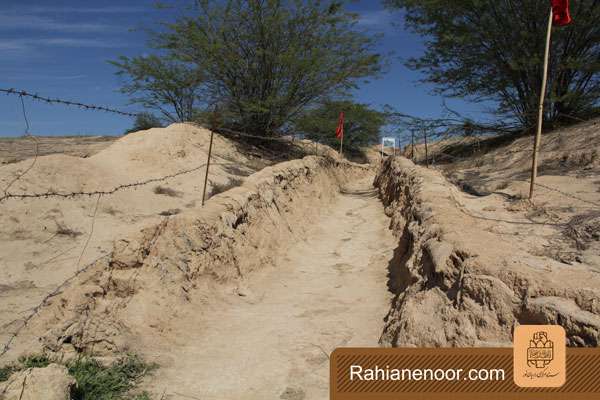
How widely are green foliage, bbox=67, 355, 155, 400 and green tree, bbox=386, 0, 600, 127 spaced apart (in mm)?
12177

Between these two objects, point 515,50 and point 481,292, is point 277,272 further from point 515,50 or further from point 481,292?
point 515,50

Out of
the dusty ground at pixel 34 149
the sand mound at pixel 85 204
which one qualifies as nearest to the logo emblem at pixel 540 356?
the sand mound at pixel 85 204

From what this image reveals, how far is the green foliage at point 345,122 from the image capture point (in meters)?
16.7

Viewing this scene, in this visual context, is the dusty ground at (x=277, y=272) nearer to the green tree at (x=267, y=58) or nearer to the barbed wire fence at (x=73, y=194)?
the barbed wire fence at (x=73, y=194)

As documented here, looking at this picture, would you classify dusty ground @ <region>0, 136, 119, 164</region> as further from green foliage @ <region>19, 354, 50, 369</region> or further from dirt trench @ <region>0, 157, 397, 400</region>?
green foliage @ <region>19, 354, 50, 369</region>

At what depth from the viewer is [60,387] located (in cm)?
290

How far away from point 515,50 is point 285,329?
40.7 ft

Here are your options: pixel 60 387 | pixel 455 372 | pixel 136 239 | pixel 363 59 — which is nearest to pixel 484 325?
pixel 455 372

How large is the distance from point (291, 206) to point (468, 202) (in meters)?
3.51

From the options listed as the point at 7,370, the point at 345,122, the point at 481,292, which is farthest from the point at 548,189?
the point at 345,122

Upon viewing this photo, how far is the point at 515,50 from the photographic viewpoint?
13367 mm

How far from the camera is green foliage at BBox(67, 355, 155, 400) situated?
320 cm
